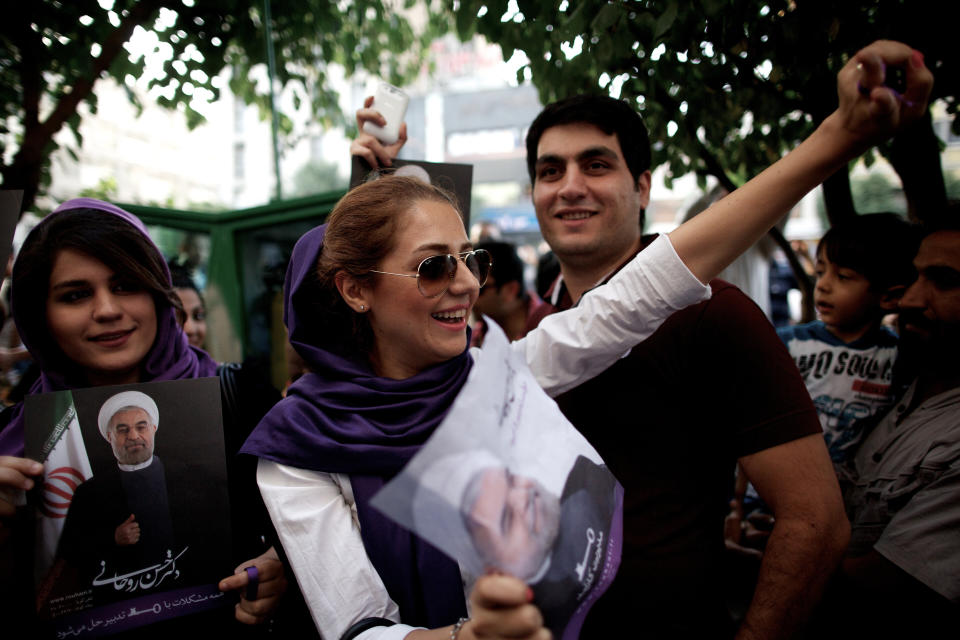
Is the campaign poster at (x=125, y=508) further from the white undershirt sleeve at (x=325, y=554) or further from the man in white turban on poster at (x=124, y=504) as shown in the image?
the white undershirt sleeve at (x=325, y=554)

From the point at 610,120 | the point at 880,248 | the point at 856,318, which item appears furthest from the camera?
the point at 856,318

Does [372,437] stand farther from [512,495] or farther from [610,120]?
[610,120]

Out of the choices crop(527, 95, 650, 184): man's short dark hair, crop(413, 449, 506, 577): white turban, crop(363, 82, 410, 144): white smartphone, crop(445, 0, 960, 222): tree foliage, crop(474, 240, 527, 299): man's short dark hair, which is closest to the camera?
crop(413, 449, 506, 577): white turban

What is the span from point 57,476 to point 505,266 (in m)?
3.83

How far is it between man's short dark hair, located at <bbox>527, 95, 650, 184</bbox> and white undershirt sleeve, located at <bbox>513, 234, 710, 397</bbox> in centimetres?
75

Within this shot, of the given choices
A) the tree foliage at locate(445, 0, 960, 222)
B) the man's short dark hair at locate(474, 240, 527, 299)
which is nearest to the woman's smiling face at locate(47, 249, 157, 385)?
the tree foliage at locate(445, 0, 960, 222)

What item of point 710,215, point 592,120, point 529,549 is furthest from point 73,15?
point 529,549

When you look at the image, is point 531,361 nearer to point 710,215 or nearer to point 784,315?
point 710,215

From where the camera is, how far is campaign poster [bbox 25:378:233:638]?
1.35m

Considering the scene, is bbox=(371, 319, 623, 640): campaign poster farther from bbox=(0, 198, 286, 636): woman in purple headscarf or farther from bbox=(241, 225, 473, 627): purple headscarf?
bbox=(0, 198, 286, 636): woman in purple headscarf

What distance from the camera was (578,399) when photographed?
5.74ft

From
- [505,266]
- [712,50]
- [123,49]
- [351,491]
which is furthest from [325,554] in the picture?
[505,266]

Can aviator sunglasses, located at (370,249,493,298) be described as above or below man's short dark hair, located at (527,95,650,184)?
below

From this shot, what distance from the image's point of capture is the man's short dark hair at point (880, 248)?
2.41m
